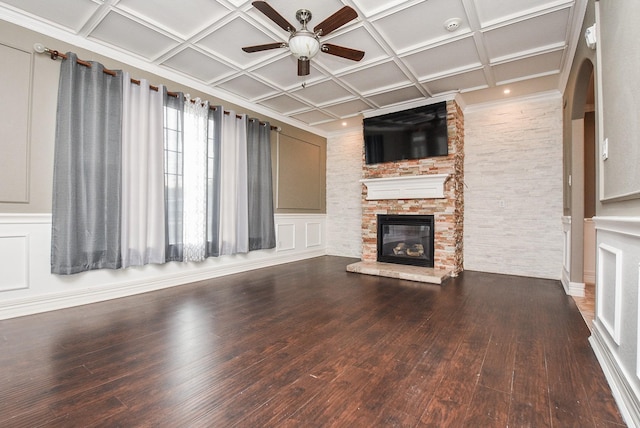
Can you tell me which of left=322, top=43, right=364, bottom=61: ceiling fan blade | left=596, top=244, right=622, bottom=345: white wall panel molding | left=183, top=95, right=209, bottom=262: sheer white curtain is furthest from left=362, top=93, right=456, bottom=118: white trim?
left=596, top=244, right=622, bottom=345: white wall panel molding

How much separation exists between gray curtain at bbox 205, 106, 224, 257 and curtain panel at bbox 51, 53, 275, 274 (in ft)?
0.05

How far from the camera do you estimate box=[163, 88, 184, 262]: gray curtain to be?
12.1ft

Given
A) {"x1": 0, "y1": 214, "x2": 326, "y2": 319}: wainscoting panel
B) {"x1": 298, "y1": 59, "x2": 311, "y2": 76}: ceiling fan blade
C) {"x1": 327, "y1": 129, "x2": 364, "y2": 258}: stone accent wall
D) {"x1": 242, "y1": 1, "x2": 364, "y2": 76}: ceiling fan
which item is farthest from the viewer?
{"x1": 327, "y1": 129, "x2": 364, "y2": 258}: stone accent wall

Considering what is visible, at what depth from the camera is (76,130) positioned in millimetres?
2936

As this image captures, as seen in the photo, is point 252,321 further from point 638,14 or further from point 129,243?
point 638,14

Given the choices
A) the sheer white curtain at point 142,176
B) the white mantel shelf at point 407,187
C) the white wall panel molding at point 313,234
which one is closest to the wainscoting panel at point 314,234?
the white wall panel molding at point 313,234

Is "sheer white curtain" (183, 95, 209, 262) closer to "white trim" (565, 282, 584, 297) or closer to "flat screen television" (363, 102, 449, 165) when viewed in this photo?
"flat screen television" (363, 102, 449, 165)

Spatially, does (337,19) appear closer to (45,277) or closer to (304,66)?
(304,66)

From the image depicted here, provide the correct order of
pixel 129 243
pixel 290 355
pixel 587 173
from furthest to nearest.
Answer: pixel 587 173, pixel 129 243, pixel 290 355

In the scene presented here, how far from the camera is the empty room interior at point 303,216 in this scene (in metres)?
1.54

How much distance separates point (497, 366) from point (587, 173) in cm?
384

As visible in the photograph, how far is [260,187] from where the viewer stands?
16.2ft

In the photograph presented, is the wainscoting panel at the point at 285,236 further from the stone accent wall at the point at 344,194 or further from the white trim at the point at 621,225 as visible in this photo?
the white trim at the point at 621,225

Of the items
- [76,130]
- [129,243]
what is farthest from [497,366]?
[76,130]
